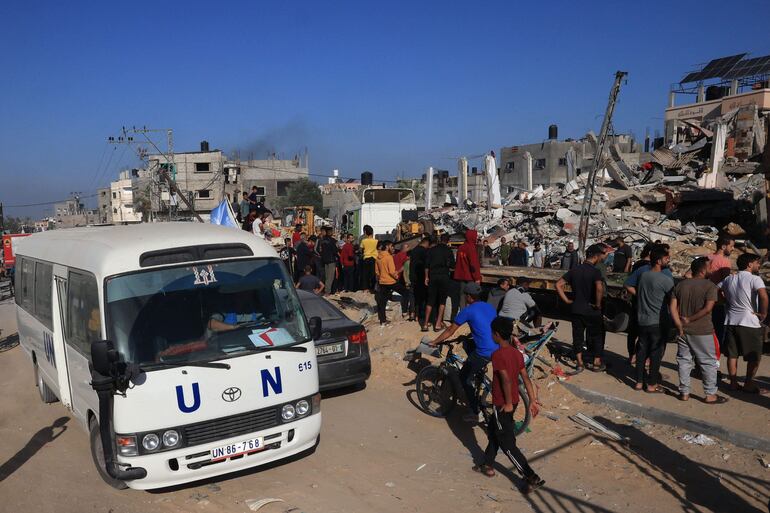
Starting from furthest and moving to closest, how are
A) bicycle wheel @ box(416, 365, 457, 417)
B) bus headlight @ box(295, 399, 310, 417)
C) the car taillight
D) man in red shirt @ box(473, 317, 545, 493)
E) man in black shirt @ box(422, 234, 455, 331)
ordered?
man in black shirt @ box(422, 234, 455, 331) → the car taillight → bicycle wheel @ box(416, 365, 457, 417) → bus headlight @ box(295, 399, 310, 417) → man in red shirt @ box(473, 317, 545, 493)

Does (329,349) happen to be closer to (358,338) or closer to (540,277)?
(358,338)

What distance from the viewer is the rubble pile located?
22.0 m

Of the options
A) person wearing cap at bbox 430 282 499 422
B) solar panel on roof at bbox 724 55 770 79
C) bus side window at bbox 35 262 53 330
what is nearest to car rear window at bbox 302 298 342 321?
person wearing cap at bbox 430 282 499 422

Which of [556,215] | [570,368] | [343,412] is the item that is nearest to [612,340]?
[570,368]

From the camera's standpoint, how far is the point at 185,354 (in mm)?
5430

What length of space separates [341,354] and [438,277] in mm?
3093

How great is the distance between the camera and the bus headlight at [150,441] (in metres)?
5.14

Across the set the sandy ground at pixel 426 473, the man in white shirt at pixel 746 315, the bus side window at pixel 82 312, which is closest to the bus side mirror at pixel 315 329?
the sandy ground at pixel 426 473

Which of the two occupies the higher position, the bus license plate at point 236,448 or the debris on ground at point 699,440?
the bus license plate at point 236,448

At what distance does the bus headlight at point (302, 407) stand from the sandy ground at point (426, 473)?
0.74 metres

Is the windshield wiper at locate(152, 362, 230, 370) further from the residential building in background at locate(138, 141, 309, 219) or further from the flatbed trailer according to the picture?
the residential building in background at locate(138, 141, 309, 219)

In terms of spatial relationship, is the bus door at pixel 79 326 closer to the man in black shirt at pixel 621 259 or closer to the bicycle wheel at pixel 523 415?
the bicycle wheel at pixel 523 415

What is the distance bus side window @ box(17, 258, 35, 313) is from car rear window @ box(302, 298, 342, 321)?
4.04m

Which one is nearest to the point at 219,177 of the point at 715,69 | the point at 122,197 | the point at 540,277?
the point at 122,197
